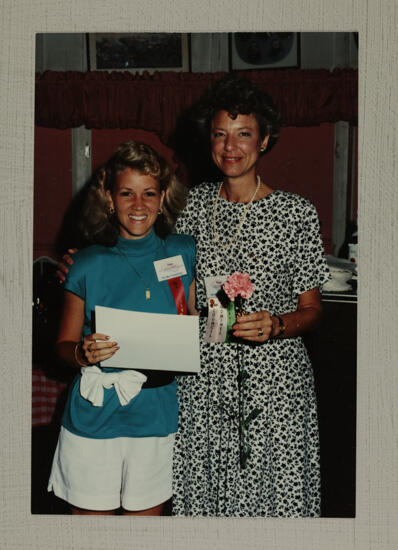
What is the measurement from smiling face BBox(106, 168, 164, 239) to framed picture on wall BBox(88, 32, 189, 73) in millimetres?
436

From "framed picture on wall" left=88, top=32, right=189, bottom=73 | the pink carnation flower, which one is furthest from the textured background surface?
the pink carnation flower

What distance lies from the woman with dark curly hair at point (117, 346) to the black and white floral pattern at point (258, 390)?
0.11m


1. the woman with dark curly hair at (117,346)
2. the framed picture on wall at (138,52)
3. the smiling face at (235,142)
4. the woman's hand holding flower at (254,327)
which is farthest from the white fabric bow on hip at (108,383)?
the framed picture on wall at (138,52)

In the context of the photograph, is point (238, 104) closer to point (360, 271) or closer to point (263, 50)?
point (263, 50)

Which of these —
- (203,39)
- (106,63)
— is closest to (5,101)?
(106,63)

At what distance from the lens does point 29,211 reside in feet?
6.85

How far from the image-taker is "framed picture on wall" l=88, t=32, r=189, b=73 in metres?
2.06

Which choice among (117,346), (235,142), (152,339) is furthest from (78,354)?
(235,142)

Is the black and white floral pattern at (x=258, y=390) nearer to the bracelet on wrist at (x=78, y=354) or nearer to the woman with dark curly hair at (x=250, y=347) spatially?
the woman with dark curly hair at (x=250, y=347)

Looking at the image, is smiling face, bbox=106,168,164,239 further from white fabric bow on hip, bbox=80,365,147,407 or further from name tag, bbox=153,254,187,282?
white fabric bow on hip, bbox=80,365,147,407

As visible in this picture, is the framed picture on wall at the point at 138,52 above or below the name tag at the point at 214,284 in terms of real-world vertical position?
above

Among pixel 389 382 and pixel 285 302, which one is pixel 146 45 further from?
pixel 389 382

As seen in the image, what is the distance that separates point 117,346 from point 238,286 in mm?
409

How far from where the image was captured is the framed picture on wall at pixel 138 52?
6.75 feet
